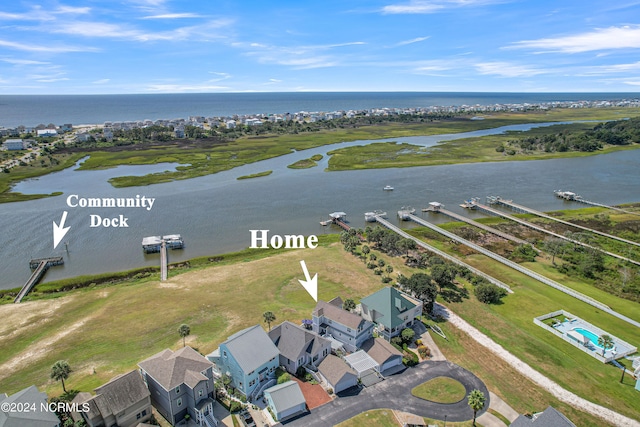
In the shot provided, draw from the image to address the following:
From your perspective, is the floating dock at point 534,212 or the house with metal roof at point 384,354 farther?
the floating dock at point 534,212

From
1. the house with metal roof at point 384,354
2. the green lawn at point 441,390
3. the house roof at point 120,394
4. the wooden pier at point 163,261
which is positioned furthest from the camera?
the wooden pier at point 163,261

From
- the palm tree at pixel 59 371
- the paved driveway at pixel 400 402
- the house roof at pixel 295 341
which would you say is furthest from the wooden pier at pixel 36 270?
the paved driveway at pixel 400 402

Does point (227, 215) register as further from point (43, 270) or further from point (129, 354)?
point (129, 354)

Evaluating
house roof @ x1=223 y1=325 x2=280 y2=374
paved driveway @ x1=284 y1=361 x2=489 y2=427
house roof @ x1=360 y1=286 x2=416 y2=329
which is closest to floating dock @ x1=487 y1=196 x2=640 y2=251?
house roof @ x1=360 y1=286 x2=416 y2=329

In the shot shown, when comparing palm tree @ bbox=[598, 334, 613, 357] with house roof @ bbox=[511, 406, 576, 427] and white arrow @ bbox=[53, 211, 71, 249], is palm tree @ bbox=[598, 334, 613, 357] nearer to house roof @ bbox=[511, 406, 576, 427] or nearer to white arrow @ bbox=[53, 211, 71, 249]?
house roof @ bbox=[511, 406, 576, 427]

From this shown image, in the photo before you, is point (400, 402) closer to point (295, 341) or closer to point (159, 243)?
point (295, 341)

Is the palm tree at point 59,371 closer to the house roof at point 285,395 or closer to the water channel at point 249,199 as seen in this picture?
the house roof at point 285,395

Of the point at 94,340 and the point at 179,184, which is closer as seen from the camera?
the point at 94,340

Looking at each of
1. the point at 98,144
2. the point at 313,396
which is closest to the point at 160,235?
the point at 313,396

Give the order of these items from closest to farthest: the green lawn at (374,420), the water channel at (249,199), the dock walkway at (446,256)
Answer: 1. the green lawn at (374,420)
2. the dock walkway at (446,256)
3. the water channel at (249,199)
